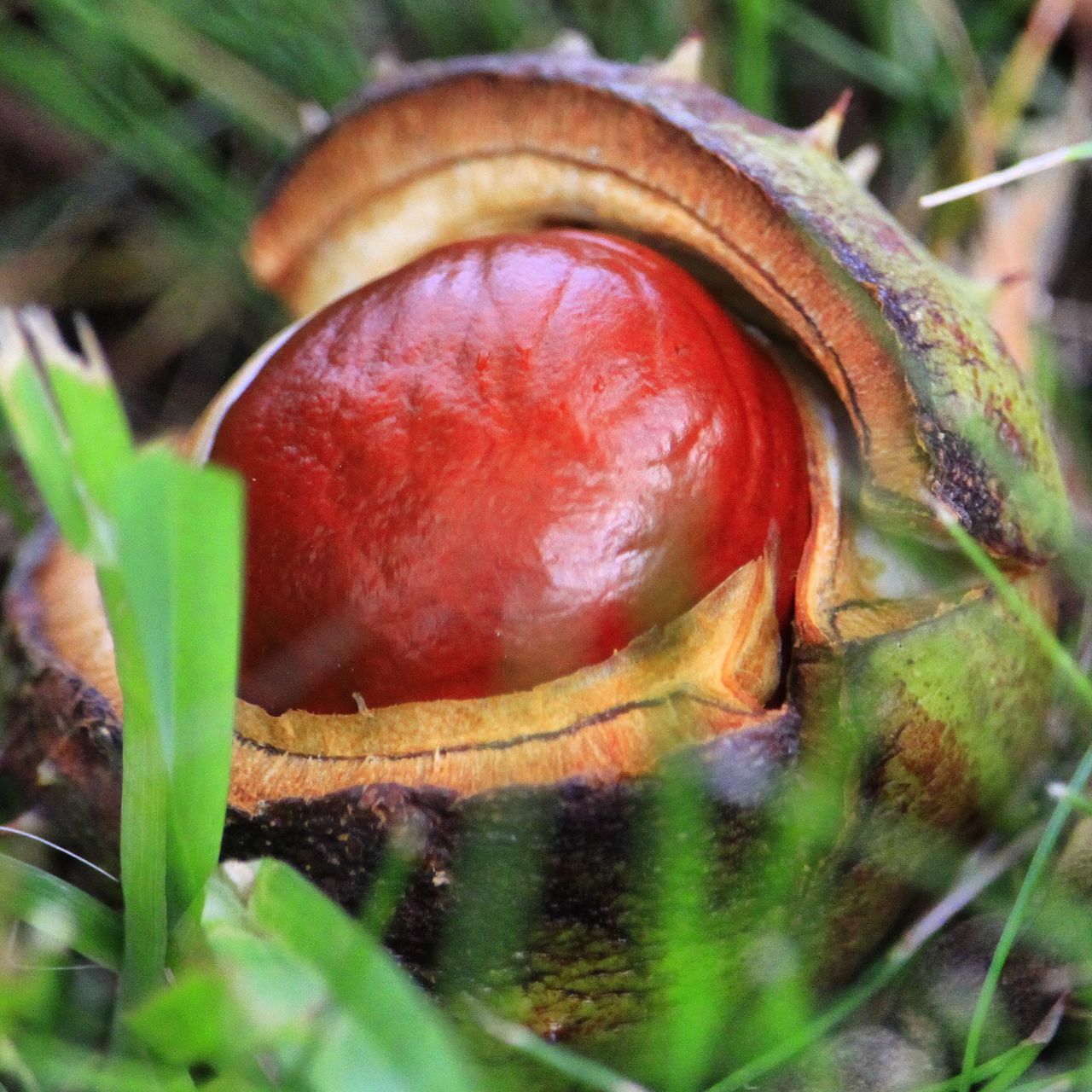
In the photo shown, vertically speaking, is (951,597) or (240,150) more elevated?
(240,150)

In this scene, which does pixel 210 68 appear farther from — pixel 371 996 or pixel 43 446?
pixel 371 996

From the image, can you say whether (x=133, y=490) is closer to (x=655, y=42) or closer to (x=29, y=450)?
(x=29, y=450)

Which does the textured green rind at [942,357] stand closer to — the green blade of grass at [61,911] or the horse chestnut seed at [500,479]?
the horse chestnut seed at [500,479]

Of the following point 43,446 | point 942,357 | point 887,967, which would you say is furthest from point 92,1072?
point 942,357

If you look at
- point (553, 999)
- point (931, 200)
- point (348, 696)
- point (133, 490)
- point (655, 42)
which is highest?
point (655, 42)

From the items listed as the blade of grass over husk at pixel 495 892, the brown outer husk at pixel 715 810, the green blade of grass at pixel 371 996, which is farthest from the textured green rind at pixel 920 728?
the green blade of grass at pixel 371 996

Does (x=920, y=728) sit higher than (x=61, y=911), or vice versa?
(x=920, y=728)

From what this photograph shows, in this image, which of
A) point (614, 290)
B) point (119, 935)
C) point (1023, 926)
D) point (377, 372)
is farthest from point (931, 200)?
point (119, 935)
